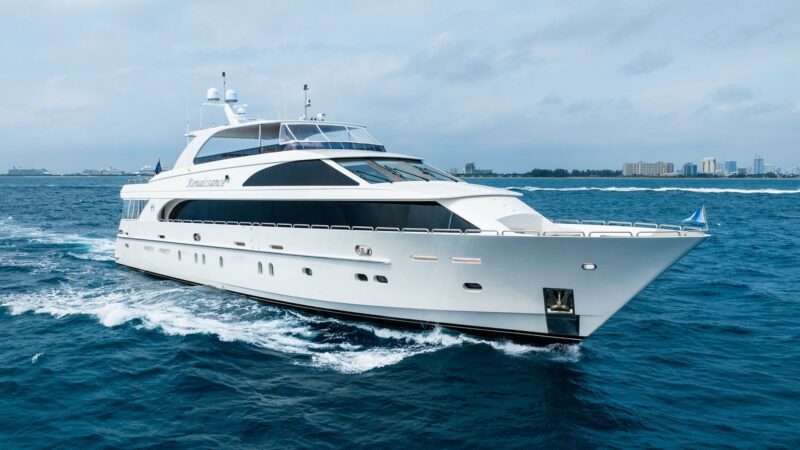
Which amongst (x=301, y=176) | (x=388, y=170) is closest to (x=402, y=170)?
(x=388, y=170)

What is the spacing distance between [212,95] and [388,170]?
10752 millimetres

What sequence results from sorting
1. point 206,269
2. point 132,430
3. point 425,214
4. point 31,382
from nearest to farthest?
point 132,430
point 31,382
point 425,214
point 206,269

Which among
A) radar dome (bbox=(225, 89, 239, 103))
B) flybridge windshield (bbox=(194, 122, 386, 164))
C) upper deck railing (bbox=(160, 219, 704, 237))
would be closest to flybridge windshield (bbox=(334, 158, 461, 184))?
upper deck railing (bbox=(160, 219, 704, 237))

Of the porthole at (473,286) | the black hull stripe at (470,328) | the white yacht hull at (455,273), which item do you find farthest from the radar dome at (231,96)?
the porthole at (473,286)

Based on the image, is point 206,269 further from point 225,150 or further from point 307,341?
point 307,341

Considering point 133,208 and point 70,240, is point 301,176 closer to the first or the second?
point 133,208

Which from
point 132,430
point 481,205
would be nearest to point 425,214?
point 481,205

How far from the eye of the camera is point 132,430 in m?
8.03

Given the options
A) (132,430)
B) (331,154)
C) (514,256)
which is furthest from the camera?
(331,154)

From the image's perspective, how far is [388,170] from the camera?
1366cm

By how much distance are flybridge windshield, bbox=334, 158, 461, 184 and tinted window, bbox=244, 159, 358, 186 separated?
387 millimetres

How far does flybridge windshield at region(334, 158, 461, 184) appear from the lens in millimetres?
13156

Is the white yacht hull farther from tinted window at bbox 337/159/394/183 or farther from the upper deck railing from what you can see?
tinted window at bbox 337/159/394/183

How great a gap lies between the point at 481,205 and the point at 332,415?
5862mm
